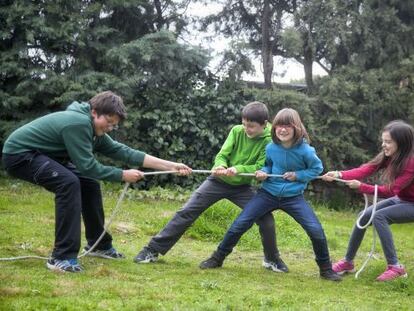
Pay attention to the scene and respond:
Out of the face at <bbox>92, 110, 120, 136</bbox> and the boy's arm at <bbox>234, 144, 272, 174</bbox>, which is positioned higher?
the face at <bbox>92, 110, 120, 136</bbox>

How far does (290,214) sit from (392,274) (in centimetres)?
108

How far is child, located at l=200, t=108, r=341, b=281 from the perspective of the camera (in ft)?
Answer: 17.1

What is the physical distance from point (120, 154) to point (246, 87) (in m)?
7.07

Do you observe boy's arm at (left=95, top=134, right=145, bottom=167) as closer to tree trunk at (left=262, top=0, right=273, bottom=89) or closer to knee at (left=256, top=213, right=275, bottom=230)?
knee at (left=256, top=213, right=275, bottom=230)

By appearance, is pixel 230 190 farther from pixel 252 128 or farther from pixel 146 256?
pixel 146 256

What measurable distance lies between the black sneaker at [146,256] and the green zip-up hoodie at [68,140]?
→ 0.90m

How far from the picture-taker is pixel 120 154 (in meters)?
5.45

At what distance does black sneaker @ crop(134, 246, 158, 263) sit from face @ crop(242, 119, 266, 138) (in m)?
1.41

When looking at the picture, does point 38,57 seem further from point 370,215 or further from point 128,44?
point 370,215

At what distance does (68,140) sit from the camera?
4.68 m

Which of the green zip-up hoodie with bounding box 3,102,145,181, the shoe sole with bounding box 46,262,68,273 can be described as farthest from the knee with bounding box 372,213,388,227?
the shoe sole with bounding box 46,262,68,273

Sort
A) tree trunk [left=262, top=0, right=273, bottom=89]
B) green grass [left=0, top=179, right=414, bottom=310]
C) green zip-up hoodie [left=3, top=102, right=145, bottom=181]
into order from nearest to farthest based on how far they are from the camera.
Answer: green grass [left=0, top=179, right=414, bottom=310] < green zip-up hoodie [left=3, top=102, right=145, bottom=181] < tree trunk [left=262, top=0, right=273, bottom=89]

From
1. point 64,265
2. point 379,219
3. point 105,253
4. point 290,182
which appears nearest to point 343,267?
point 379,219

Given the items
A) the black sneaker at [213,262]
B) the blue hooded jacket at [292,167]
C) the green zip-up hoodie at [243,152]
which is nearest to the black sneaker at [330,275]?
the blue hooded jacket at [292,167]
